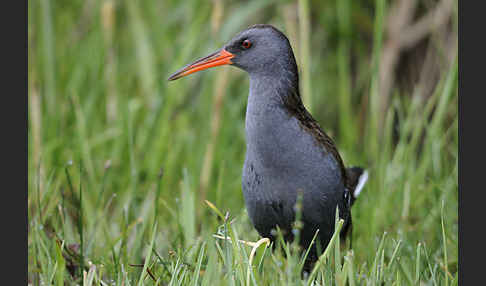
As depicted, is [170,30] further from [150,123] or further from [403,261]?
[403,261]

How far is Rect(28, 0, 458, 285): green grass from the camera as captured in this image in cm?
286

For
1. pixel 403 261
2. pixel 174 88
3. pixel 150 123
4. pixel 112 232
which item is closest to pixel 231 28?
pixel 174 88

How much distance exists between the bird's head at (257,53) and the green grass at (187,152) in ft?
1.90

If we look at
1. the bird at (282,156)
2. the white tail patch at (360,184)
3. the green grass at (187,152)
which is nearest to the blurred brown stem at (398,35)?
the green grass at (187,152)

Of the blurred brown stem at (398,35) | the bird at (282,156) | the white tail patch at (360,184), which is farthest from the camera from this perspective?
the blurred brown stem at (398,35)

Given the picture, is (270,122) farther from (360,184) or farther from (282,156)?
(360,184)

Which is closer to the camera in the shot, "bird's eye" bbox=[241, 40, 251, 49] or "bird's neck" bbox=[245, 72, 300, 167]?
"bird's neck" bbox=[245, 72, 300, 167]

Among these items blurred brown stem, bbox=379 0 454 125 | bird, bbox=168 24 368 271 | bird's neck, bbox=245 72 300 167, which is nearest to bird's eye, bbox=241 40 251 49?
bird, bbox=168 24 368 271

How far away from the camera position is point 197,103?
16.7ft

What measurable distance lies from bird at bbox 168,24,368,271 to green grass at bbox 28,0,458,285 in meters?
0.19

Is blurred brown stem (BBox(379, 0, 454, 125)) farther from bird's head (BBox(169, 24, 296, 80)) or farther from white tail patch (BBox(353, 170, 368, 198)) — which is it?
bird's head (BBox(169, 24, 296, 80))

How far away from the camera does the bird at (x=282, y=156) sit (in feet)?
9.14

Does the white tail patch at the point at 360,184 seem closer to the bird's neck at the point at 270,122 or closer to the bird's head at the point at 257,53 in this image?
the bird's neck at the point at 270,122

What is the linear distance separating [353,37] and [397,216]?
189 centimetres
